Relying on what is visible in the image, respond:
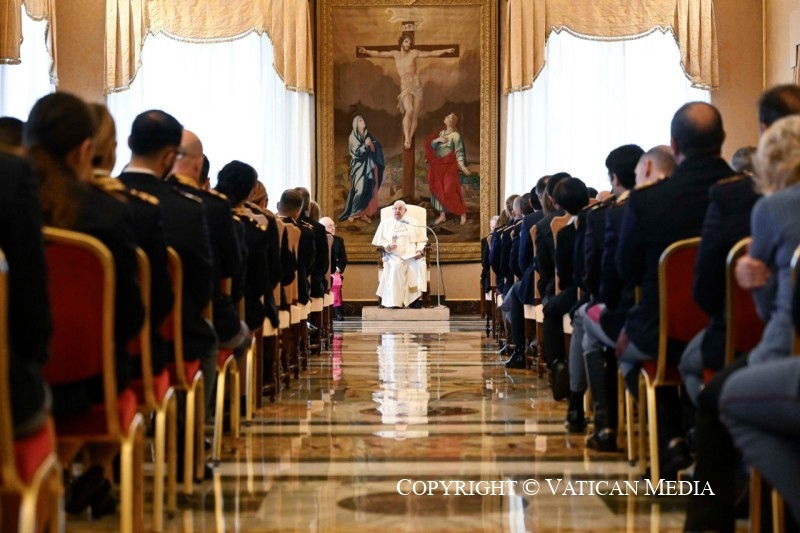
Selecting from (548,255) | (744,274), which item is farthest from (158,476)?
(548,255)

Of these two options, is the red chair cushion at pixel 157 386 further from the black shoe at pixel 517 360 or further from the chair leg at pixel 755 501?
the black shoe at pixel 517 360

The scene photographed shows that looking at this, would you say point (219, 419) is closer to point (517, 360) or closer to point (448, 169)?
point (517, 360)

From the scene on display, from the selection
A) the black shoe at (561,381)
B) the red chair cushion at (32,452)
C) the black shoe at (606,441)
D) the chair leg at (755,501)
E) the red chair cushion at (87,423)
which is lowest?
the black shoe at (606,441)

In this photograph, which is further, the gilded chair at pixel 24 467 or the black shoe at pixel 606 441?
the black shoe at pixel 606 441

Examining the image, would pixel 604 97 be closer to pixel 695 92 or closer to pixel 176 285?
pixel 695 92

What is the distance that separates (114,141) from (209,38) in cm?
1380

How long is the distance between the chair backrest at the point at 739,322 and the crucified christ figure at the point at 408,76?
1487 cm

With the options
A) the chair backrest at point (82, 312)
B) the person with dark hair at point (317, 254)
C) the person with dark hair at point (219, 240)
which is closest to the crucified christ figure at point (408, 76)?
the person with dark hair at point (317, 254)

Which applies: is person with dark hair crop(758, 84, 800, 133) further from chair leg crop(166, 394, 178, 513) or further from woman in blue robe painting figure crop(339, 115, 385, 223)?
woman in blue robe painting figure crop(339, 115, 385, 223)

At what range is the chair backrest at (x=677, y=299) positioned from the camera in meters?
3.97

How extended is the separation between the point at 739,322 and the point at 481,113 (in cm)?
1474

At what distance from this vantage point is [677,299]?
4066mm

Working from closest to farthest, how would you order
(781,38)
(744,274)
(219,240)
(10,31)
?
(744,274) → (219,240) → (10,31) → (781,38)

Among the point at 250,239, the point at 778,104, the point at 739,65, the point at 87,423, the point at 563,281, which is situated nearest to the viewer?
the point at 87,423
